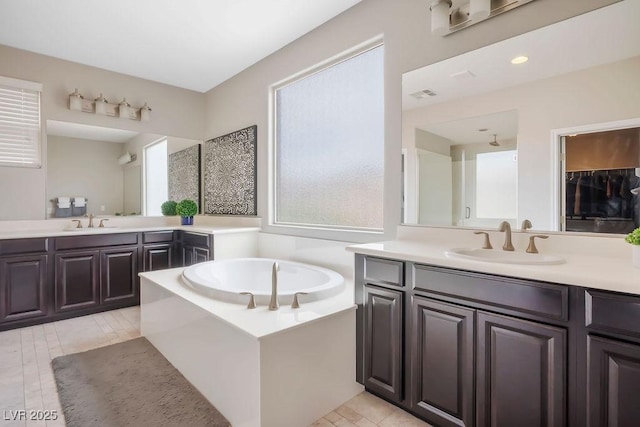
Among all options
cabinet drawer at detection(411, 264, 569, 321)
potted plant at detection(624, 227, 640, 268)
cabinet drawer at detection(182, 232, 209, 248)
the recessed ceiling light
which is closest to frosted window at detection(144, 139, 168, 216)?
cabinet drawer at detection(182, 232, 209, 248)

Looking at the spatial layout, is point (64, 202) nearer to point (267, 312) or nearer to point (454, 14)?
point (267, 312)

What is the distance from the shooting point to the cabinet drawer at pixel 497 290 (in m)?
1.19

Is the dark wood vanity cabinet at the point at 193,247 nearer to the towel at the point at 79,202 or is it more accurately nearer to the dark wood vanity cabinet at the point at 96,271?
the dark wood vanity cabinet at the point at 96,271

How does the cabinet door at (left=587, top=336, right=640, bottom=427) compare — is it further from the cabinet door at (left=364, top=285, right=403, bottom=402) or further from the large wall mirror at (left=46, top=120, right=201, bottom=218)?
the large wall mirror at (left=46, top=120, right=201, bottom=218)

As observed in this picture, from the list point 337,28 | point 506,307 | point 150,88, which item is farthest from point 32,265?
point 506,307

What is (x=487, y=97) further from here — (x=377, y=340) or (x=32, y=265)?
(x=32, y=265)

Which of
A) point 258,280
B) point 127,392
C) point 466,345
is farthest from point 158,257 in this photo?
point 466,345

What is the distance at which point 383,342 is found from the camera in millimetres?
1747

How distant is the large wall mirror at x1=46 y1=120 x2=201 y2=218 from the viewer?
3420mm

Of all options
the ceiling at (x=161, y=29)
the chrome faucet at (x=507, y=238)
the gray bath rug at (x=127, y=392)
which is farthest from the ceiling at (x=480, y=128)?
the gray bath rug at (x=127, y=392)

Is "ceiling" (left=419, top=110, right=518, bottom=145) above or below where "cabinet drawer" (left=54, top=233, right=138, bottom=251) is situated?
above

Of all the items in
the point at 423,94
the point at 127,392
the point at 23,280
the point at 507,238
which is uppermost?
the point at 423,94

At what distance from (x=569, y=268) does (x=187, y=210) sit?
12.5 feet

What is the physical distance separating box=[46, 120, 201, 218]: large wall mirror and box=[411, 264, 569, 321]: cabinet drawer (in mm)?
3588
